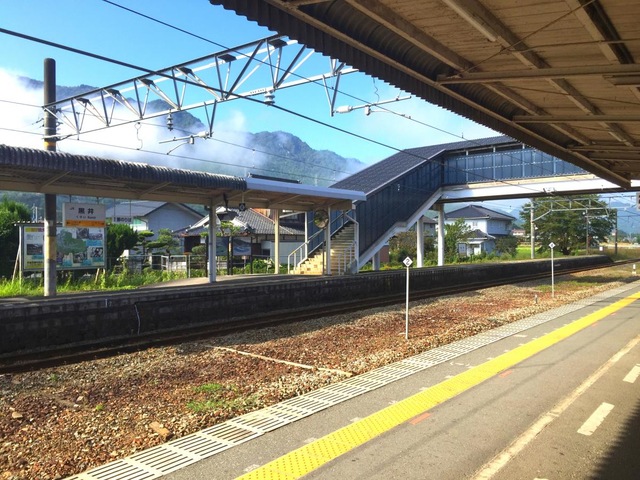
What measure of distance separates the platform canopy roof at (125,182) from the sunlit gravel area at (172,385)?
6104mm

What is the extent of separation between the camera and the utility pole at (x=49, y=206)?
50.6ft

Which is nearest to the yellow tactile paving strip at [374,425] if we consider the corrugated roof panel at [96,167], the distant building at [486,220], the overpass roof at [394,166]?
the corrugated roof panel at [96,167]

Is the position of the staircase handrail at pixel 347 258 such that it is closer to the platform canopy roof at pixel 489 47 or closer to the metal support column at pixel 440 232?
the metal support column at pixel 440 232

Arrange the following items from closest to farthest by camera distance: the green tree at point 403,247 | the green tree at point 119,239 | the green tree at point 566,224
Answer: the green tree at point 119,239 → the green tree at point 403,247 → the green tree at point 566,224

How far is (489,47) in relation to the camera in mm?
6098

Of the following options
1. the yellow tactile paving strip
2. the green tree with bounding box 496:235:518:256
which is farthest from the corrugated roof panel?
the green tree with bounding box 496:235:518:256

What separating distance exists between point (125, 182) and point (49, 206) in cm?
237

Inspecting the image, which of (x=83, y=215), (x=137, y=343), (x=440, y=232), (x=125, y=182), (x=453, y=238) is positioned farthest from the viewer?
(x=453, y=238)

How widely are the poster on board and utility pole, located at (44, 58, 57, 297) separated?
245cm

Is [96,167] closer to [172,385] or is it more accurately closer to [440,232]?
[172,385]

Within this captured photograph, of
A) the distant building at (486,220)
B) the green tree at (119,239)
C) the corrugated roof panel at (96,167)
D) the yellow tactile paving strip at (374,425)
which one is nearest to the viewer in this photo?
the yellow tactile paving strip at (374,425)

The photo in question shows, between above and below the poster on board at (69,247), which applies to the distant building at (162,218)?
above

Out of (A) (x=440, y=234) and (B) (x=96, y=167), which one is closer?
(B) (x=96, y=167)

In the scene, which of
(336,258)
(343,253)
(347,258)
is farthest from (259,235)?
(347,258)
